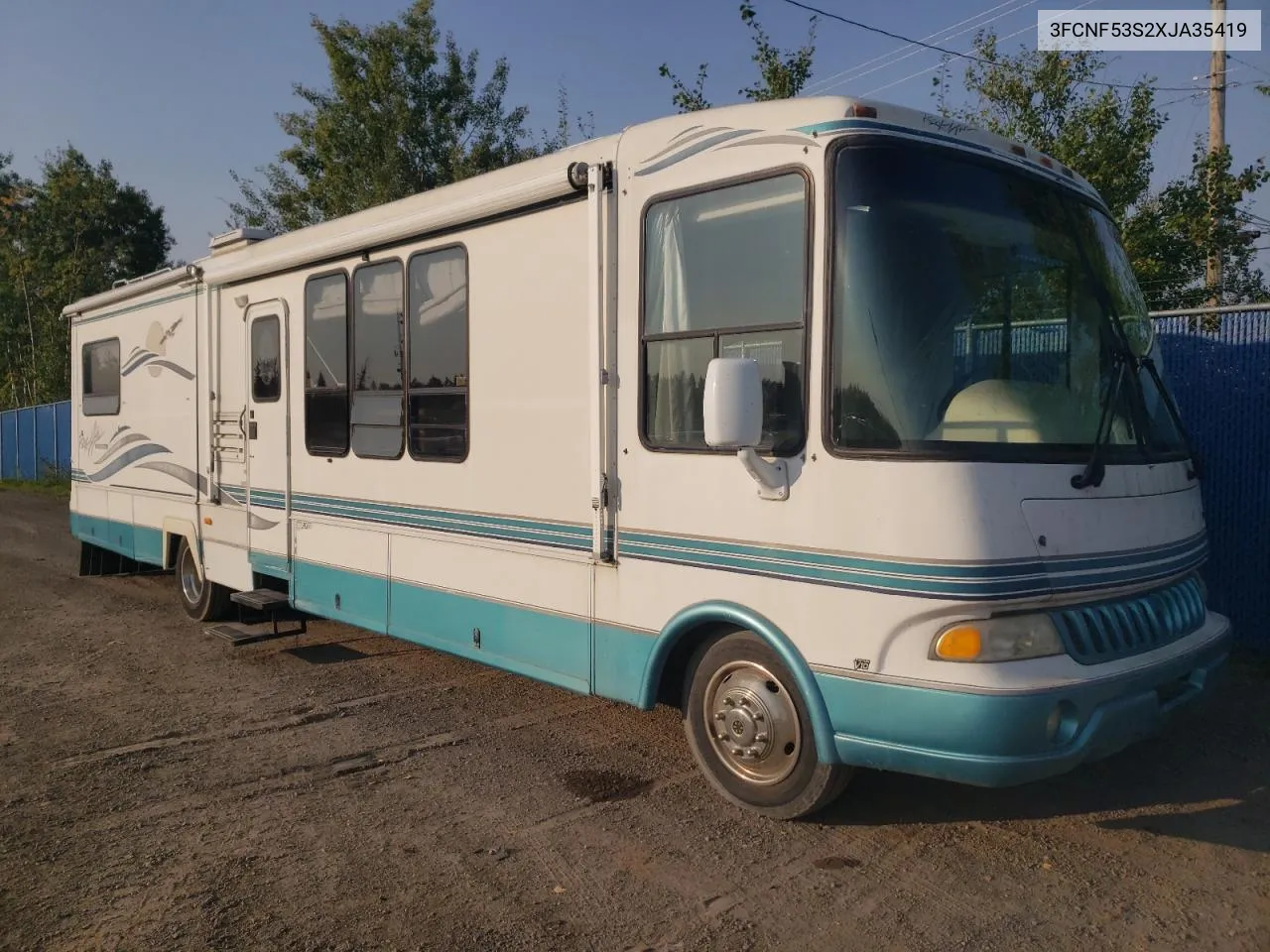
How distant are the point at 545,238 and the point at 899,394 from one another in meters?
2.28

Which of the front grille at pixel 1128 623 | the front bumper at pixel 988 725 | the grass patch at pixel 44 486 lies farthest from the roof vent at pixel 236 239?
the grass patch at pixel 44 486

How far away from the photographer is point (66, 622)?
918 centimetres

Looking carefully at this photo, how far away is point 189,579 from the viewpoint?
366 inches

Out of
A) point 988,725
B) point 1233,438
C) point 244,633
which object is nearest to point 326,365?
point 244,633

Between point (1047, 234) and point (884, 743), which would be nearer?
point (884, 743)

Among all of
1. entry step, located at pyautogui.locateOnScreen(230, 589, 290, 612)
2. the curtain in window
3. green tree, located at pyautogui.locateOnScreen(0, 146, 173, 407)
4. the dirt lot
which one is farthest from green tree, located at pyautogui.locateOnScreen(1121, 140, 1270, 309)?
green tree, located at pyautogui.locateOnScreen(0, 146, 173, 407)

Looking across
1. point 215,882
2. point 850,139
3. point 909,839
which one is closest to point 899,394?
point 850,139

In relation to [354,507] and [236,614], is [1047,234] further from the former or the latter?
[236,614]

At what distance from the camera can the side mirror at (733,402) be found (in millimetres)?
4016

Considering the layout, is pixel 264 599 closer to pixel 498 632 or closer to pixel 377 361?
pixel 377 361

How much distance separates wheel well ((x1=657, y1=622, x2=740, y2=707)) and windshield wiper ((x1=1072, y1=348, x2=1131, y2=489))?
5.19 feet

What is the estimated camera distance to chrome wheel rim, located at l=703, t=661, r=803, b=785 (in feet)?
14.6

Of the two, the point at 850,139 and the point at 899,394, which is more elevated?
the point at 850,139

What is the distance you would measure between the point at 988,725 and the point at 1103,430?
1.39 metres
